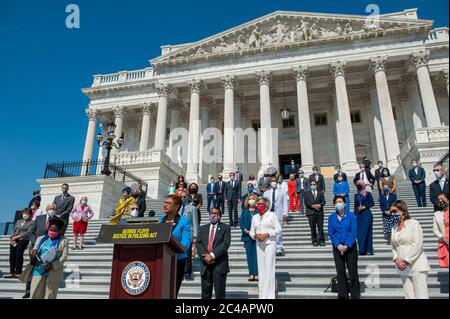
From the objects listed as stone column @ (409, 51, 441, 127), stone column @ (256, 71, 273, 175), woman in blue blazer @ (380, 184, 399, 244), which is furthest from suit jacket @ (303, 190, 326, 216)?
stone column @ (409, 51, 441, 127)

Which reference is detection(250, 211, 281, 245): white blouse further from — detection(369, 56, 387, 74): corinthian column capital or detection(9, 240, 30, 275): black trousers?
detection(369, 56, 387, 74): corinthian column capital

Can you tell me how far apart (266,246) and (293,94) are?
1050 inches

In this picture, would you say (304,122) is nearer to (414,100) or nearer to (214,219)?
(414,100)

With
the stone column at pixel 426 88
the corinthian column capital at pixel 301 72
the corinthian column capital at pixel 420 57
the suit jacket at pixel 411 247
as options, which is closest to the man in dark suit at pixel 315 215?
the suit jacket at pixel 411 247

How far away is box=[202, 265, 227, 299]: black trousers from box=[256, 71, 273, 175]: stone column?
18.3 meters

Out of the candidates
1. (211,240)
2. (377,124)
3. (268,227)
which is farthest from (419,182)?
(377,124)

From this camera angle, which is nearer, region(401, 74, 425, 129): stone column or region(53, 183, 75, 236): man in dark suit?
region(53, 183, 75, 236): man in dark suit

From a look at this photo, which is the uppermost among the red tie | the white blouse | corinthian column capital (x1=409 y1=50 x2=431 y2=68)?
corinthian column capital (x1=409 y1=50 x2=431 y2=68)

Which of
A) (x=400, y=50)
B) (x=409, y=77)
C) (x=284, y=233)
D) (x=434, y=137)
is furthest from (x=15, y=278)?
(x=409, y=77)

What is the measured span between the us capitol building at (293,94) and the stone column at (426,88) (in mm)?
72

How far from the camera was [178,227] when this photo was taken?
5.02m

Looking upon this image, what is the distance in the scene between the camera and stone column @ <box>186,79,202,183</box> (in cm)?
2548

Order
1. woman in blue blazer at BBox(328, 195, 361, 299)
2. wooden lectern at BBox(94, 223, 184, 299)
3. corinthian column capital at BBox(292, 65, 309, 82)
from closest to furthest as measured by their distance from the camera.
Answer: wooden lectern at BBox(94, 223, 184, 299) → woman in blue blazer at BBox(328, 195, 361, 299) → corinthian column capital at BBox(292, 65, 309, 82)

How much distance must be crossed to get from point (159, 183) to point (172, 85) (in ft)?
34.4
